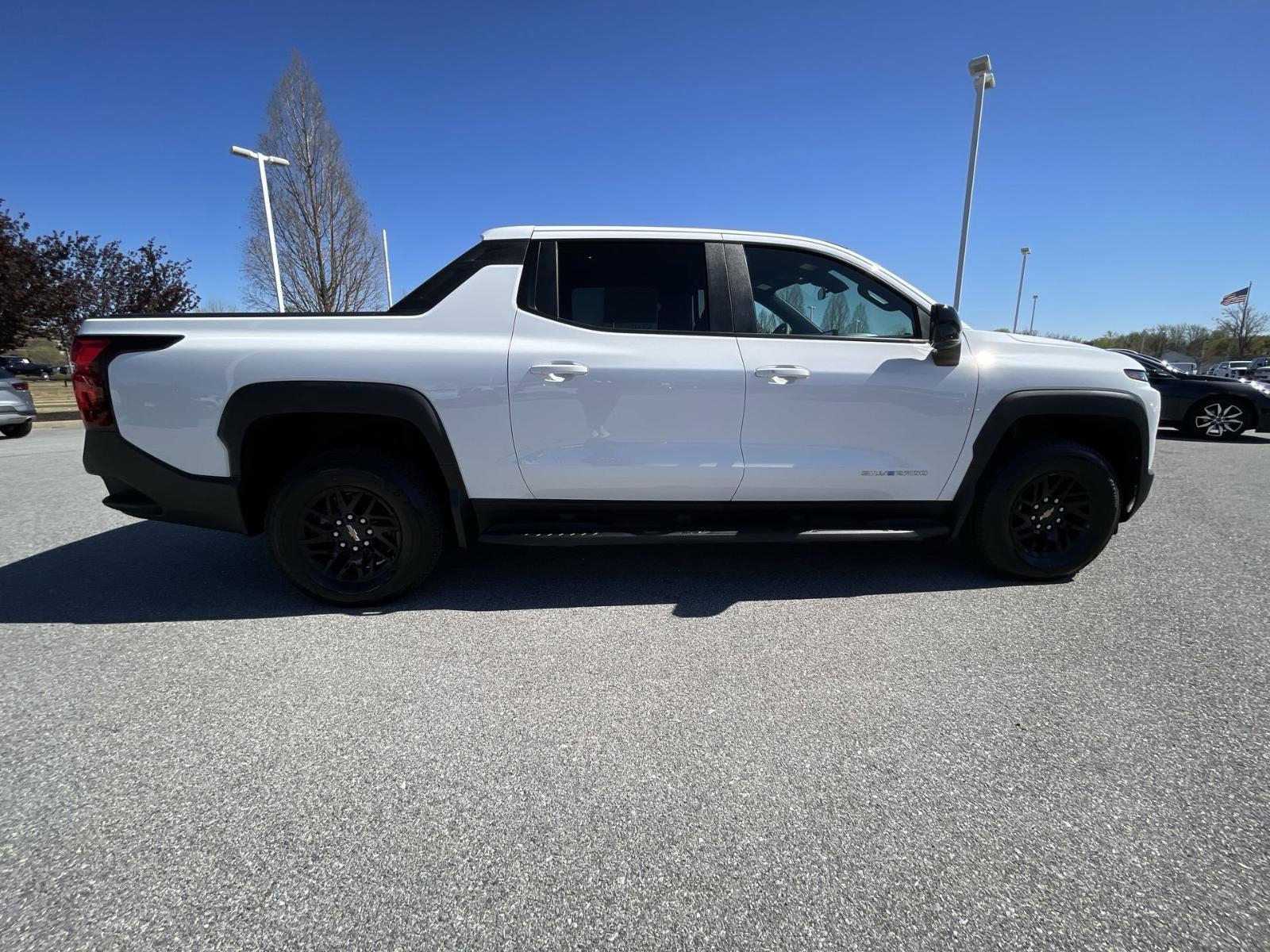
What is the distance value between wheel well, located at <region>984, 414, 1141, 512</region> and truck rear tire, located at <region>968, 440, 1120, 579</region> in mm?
61

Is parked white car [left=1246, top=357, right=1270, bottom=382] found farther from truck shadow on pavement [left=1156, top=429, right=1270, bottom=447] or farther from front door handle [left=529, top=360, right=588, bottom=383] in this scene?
front door handle [left=529, top=360, right=588, bottom=383]

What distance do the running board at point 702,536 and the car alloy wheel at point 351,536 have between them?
0.47m

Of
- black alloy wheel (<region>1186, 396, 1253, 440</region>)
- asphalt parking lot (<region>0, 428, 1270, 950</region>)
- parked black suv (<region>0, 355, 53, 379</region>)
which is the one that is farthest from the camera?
parked black suv (<region>0, 355, 53, 379</region>)

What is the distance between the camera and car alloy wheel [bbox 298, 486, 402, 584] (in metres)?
3.00

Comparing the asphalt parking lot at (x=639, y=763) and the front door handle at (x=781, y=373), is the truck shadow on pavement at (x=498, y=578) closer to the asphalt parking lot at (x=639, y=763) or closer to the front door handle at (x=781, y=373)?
the asphalt parking lot at (x=639, y=763)

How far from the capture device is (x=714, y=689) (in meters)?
2.32

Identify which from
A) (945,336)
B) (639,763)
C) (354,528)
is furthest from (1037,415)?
(354,528)

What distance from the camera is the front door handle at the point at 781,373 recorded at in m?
2.96

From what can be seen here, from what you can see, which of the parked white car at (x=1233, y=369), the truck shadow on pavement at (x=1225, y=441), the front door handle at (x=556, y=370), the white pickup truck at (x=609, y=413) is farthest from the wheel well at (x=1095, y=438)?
the parked white car at (x=1233, y=369)

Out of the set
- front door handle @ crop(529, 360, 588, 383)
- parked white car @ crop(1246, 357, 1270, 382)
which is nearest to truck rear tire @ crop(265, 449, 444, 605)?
front door handle @ crop(529, 360, 588, 383)

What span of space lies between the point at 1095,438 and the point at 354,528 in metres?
4.20

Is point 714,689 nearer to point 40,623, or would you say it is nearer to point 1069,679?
point 1069,679

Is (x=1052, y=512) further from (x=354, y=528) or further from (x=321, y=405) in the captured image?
(x=321, y=405)

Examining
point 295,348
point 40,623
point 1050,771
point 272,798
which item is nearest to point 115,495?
point 40,623
